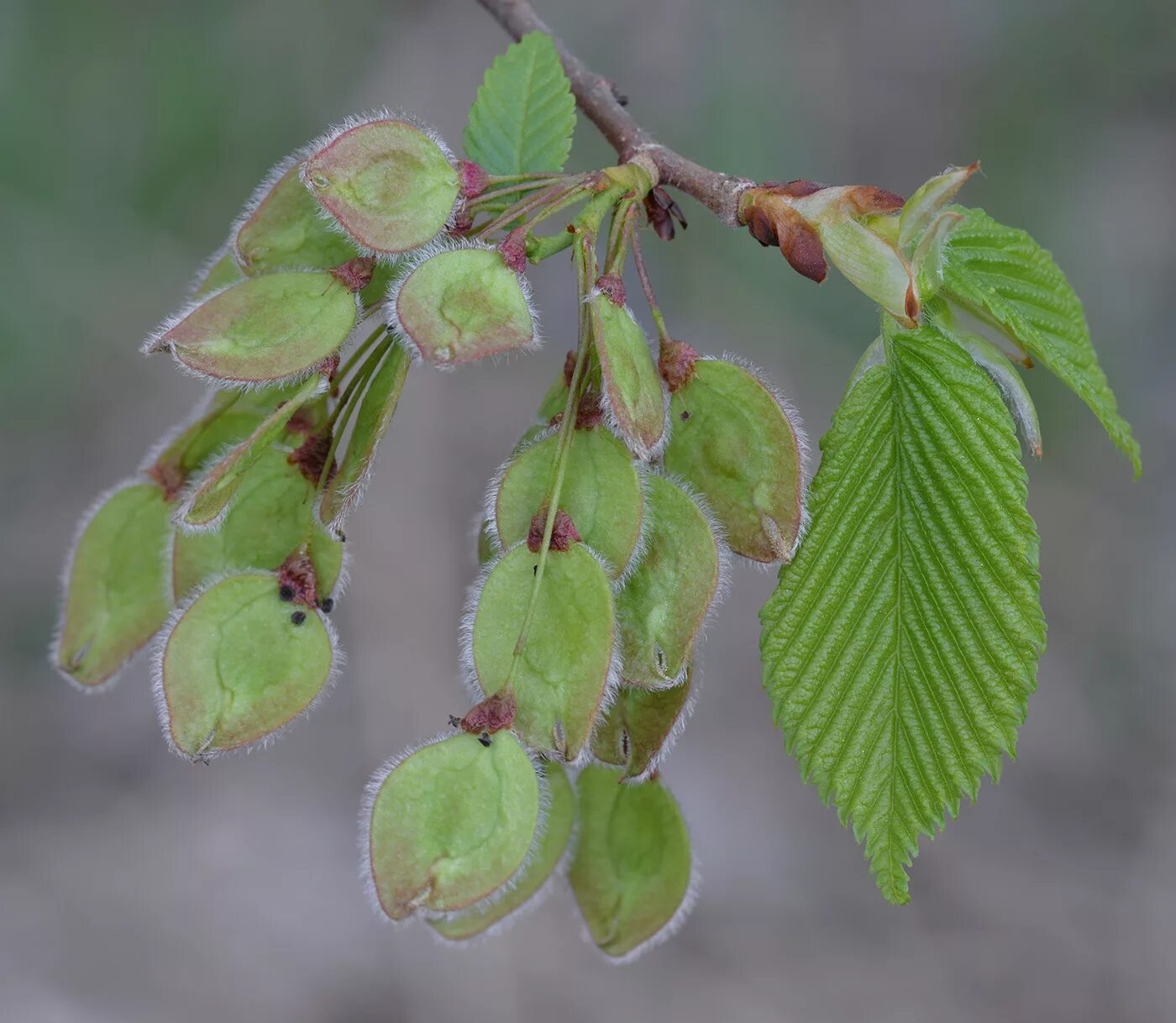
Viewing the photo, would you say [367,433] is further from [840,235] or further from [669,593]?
[840,235]

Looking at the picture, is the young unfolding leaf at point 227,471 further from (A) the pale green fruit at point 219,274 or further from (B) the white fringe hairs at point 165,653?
(A) the pale green fruit at point 219,274

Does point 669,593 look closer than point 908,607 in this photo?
Yes

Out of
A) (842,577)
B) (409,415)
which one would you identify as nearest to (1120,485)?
(409,415)

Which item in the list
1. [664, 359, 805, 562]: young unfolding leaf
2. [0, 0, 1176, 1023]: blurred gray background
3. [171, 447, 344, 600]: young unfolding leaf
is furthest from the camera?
[0, 0, 1176, 1023]: blurred gray background

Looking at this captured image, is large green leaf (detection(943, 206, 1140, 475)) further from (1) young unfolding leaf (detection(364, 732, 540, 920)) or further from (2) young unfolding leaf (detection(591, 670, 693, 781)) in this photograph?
(1) young unfolding leaf (detection(364, 732, 540, 920))

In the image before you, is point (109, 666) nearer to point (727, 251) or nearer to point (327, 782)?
point (327, 782)

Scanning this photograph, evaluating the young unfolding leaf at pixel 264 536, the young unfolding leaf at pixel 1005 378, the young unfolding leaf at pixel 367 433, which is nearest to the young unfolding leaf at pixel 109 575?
the young unfolding leaf at pixel 264 536

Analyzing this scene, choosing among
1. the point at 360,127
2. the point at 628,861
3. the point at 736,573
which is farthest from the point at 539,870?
the point at 736,573

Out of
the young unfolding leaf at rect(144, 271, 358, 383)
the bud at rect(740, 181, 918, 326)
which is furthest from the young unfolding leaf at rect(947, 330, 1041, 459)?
the young unfolding leaf at rect(144, 271, 358, 383)
